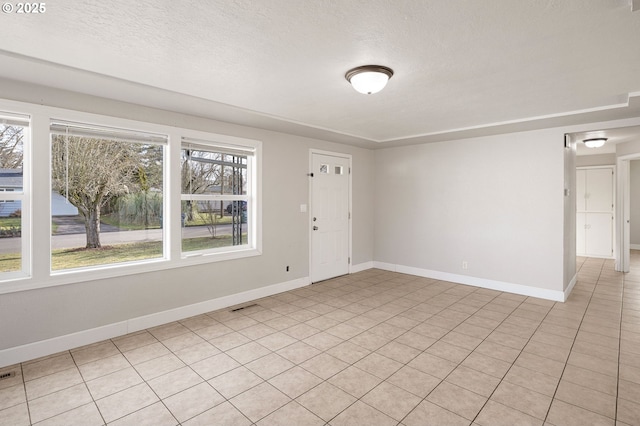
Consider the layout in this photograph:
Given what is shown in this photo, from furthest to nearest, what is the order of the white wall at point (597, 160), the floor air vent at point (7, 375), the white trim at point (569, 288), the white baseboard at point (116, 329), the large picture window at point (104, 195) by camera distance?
the white wall at point (597, 160)
the white trim at point (569, 288)
the large picture window at point (104, 195)
the white baseboard at point (116, 329)
the floor air vent at point (7, 375)

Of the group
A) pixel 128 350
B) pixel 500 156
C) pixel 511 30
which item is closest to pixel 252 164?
pixel 128 350

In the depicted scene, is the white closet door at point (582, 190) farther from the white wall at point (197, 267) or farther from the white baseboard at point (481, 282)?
the white wall at point (197, 267)

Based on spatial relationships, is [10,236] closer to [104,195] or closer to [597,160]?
[104,195]

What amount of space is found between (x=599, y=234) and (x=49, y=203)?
32.0 feet

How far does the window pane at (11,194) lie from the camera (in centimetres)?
281

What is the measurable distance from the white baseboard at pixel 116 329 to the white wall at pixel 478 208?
9.26 ft

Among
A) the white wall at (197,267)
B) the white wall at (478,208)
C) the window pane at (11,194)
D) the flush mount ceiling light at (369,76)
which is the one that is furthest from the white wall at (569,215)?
the window pane at (11,194)

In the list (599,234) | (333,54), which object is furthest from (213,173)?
(599,234)

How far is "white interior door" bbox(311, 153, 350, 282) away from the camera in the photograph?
211 inches

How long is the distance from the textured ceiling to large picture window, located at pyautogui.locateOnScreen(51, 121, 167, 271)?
0.47 m

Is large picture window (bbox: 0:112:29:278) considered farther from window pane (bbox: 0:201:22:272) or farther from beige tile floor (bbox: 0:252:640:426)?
beige tile floor (bbox: 0:252:640:426)

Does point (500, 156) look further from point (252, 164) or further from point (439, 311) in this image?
point (252, 164)

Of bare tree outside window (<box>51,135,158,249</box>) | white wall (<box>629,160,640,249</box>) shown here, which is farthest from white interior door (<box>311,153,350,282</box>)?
white wall (<box>629,160,640,249</box>)

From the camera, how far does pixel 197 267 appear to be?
13.0 ft
